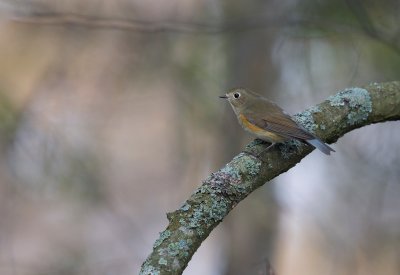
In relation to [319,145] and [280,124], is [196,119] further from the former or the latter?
[319,145]

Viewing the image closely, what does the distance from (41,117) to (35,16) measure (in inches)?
71.9

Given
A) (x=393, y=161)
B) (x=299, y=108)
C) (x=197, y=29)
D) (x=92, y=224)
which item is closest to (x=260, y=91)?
(x=299, y=108)

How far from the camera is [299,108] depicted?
6746 millimetres

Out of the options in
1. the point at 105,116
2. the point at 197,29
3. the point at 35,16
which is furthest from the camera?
the point at 105,116

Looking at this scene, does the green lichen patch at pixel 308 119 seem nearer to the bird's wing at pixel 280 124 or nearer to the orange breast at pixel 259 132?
the bird's wing at pixel 280 124

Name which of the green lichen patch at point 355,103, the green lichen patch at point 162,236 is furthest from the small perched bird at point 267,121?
the green lichen patch at point 162,236

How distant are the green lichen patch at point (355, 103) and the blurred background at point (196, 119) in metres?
1.71

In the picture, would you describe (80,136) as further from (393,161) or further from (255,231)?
(393,161)

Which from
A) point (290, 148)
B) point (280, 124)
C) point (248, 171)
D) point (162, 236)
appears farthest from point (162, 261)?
point (280, 124)

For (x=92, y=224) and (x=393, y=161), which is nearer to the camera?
(x=393, y=161)

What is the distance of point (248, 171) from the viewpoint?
2645mm

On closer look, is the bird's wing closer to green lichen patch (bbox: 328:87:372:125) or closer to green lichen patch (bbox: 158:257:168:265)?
green lichen patch (bbox: 328:87:372:125)

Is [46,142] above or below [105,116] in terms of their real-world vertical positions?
below

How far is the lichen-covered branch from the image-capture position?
2178 millimetres
